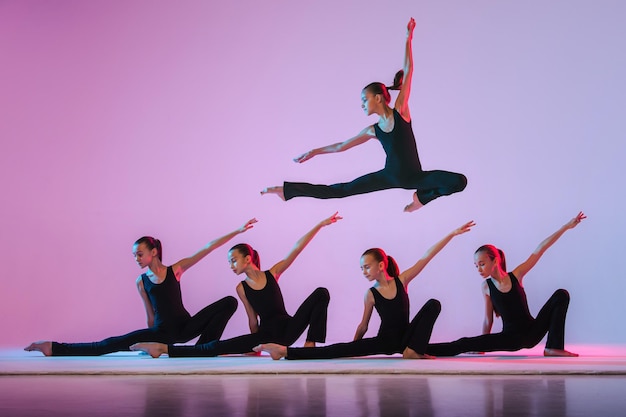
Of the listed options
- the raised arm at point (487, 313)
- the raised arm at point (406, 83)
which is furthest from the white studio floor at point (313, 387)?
the raised arm at point (406, 83)

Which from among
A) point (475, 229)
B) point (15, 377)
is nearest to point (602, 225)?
point (475, 229)

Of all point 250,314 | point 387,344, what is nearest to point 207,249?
point 250,314

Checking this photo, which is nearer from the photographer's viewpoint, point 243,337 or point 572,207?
point 243,337

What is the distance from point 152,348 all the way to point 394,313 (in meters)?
1.47

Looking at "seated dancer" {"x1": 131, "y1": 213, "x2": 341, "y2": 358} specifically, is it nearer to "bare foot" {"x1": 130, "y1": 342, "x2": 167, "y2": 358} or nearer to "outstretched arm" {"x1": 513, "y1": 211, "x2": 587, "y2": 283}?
"bare foot" {"x1": 130, "y1": 342, "x2": 167, "y2": 358}

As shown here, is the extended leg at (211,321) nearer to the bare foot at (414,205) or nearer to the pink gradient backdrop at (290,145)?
the pink gradient backdrop at (290,145)

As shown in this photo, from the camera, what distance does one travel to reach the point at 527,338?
505 centimetres

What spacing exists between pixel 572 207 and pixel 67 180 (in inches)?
149

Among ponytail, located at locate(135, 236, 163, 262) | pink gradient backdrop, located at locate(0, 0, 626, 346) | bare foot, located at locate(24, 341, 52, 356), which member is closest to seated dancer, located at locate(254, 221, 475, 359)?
pink gradient backdrop, located at locate(0, 0, 626, 346)

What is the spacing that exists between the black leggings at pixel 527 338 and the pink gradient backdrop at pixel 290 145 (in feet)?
2.91

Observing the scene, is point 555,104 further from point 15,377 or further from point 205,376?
point 15,377

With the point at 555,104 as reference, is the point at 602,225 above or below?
below

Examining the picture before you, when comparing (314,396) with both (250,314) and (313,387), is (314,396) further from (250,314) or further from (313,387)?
(250,314)

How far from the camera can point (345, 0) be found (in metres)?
6.33
